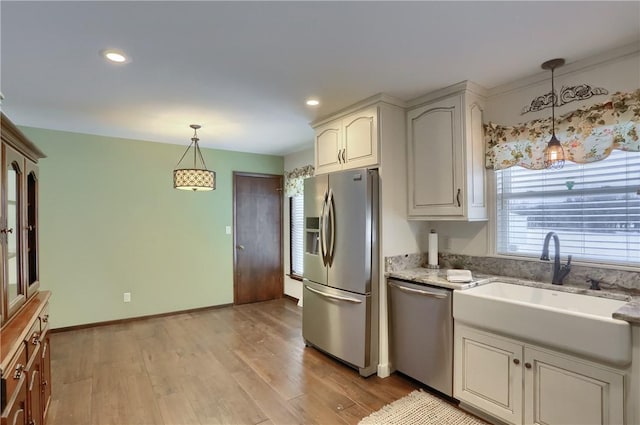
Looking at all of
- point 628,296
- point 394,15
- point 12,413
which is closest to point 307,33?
point 394,15

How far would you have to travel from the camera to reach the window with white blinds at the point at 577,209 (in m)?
2.13

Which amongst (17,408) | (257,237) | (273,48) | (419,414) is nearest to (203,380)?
(17,408)

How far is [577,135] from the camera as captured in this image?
88.5 inches

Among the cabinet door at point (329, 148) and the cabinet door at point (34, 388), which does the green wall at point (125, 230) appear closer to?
the cabinet door at point (329, 148)

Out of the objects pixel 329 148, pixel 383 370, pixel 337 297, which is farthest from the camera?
pixel 329 148

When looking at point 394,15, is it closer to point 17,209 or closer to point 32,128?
point 17,209

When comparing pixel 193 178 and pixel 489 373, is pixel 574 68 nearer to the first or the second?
pixel 489 373

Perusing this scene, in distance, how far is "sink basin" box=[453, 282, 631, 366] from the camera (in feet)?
5.40

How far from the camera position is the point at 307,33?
185cm

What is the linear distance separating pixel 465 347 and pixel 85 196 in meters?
4.31

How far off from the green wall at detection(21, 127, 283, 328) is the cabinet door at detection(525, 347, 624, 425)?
4.05m

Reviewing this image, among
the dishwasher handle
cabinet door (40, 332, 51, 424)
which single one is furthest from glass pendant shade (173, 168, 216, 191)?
the dishwasher handle

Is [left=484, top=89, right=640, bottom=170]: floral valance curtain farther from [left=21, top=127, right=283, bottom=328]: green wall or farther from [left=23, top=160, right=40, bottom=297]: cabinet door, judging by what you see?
[left=21, top=127, right=283, bottom=328]: green wall

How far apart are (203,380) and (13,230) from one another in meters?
1.76
